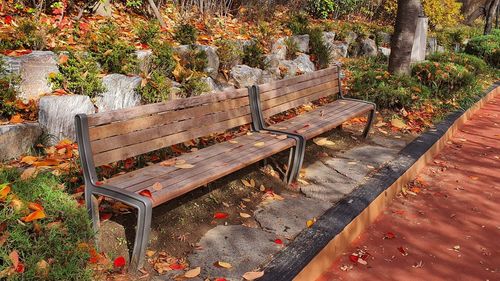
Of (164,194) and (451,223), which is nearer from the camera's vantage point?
(164,194)

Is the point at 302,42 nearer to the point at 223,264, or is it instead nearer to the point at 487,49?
the point at 223,264

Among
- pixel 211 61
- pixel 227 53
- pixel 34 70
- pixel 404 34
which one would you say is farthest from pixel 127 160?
pixel 404 34

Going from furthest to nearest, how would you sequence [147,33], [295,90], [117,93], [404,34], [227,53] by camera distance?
[404,34], [227,53], [147,33], [295,90], [117,93]

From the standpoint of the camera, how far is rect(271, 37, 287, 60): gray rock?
7394mm

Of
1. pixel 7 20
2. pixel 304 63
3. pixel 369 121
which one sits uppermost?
pixel 7 20

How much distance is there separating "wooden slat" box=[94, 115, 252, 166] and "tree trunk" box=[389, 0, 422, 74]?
4172mm

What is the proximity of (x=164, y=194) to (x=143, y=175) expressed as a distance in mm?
361

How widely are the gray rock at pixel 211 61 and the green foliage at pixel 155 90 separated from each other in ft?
3.33

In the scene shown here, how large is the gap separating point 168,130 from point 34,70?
1.66 metres

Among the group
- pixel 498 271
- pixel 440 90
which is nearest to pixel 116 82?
pixel 498 271

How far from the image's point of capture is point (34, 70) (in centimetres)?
420

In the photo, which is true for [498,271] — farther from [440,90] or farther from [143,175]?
[440,90]

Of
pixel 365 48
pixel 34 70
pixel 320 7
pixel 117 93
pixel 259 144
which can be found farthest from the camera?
pixel 320 7

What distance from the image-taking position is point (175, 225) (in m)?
3.29
